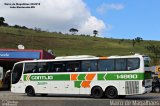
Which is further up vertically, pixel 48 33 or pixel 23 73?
pixel 48 33

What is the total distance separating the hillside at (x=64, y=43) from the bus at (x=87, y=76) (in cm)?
5881

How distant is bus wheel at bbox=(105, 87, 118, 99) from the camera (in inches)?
1023

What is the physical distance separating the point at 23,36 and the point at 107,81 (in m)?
76.7

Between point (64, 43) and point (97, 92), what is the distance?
3010 inches

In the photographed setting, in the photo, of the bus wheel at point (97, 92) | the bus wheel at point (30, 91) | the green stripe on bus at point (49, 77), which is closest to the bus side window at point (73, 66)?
the green stripe on bus at point (49, 77)

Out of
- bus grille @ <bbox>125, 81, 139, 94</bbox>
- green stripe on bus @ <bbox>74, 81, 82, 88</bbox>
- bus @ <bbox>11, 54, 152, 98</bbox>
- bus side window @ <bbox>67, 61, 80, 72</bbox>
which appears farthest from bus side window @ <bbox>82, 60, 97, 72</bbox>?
bus grille @ <bbox>125, 81, 139, 94</bbox>

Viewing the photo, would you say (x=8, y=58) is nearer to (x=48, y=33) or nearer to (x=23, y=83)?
(x=23, y=83)

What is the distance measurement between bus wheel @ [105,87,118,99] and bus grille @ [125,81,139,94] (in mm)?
804

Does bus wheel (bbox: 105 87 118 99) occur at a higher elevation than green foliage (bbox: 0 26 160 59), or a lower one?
lower

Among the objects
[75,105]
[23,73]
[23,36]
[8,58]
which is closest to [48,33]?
[23,36]

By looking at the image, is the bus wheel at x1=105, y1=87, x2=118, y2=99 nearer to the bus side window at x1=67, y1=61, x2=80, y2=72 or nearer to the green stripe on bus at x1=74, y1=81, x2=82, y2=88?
the green stripe on bus at x1=74, y1=81, x2=82, y2=88

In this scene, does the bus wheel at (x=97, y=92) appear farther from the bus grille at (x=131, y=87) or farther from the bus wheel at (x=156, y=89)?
the bus wheel at (x=156, y=89)

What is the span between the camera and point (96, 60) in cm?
2688

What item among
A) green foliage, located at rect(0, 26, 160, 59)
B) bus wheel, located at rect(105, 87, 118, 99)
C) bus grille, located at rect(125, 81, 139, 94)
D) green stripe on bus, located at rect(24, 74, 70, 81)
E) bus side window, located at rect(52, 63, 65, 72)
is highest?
green foliage, located at rect(0, 26, 160, 59)
